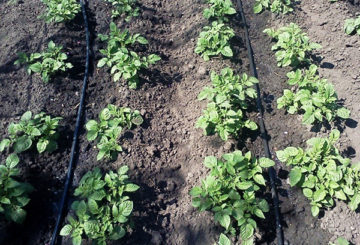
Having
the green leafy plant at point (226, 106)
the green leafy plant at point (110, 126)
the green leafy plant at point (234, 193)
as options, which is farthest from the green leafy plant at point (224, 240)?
the green leafy plant at point (110, 126)

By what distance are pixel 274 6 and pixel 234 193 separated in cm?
288

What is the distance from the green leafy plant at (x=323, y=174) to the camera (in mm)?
2906

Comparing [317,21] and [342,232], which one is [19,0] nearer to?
[317,21]

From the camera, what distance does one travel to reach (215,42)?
397 centimetres

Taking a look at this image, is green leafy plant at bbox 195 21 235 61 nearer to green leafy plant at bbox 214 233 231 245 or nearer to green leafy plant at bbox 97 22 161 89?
green leafy plant at bbox 97 22 161 89

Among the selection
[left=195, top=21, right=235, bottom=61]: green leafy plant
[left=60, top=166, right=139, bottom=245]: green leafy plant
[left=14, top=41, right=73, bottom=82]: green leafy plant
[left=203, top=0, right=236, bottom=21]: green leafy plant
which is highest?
[left=14, top=41, right=73, bottom=82]: green leafy plant

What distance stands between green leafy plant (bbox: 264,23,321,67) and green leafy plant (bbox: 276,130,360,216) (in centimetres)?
110

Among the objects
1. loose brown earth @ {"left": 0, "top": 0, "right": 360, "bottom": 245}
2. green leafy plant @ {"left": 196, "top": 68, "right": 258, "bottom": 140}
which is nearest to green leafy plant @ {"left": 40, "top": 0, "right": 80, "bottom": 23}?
loose brown earth @ {"left": 0, "top": 0, "right": 360, "bottom": 245}

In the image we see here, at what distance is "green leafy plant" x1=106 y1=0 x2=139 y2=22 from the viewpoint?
445 centimetres

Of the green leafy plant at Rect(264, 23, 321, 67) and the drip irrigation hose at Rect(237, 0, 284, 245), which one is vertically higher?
the green leafy plant at Rect(264, 23, 321, 67)

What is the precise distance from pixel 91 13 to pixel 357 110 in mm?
3578

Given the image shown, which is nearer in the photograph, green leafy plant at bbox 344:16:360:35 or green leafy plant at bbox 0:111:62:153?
green leafy plant at bbox 0:111:62:153

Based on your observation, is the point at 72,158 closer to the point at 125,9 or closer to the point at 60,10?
the point at 60,10

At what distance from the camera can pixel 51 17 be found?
4.32 m
